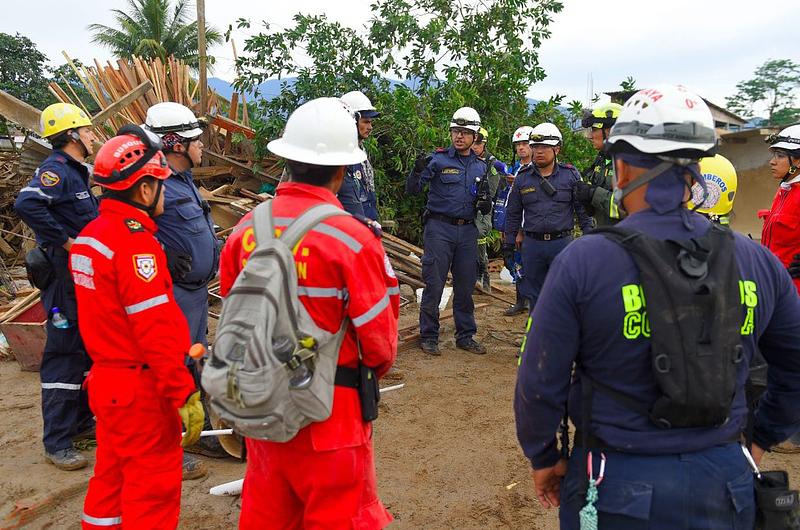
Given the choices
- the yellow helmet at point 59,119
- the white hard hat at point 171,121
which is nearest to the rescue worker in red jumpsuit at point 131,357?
the white hard hat at point 171,121

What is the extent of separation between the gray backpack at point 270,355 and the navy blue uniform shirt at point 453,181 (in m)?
4.41

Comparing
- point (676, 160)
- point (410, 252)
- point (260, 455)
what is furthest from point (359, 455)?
point (410, 252)

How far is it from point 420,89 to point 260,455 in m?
9.15

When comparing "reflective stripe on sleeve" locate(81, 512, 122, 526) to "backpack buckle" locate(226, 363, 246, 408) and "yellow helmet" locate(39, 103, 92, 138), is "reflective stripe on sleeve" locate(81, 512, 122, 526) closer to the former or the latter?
"backpack buckle" locate(226, 363, 246, 408)

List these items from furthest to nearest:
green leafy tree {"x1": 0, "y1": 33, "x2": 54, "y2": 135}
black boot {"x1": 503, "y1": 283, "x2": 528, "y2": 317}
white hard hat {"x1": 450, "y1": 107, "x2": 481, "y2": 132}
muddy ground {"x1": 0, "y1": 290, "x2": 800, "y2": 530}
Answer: green leafy tree {"x1": 0, "y1": 33, "x2": 54, "y2": 135} < black boot {"x1": 503, "y1": 283, "x2": 528, "y2": 317} < white hard hat {"x1": 450, "y1": 107, "x2": 481, "y2": 132} < muddy ground {"x1": 0, "y1": 290, "x2": 800, "y2": 530}

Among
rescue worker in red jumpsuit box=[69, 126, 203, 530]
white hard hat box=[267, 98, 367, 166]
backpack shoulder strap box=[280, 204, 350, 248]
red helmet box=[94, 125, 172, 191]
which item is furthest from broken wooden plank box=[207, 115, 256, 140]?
backpack shoulder strap box=[280, 204, 350, 248]

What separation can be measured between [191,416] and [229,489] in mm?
1344

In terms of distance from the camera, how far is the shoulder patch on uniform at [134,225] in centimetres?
271

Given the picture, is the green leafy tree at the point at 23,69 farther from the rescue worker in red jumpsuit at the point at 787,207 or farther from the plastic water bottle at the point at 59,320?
the rescue worker in red jumpsuit at the point at 787,207

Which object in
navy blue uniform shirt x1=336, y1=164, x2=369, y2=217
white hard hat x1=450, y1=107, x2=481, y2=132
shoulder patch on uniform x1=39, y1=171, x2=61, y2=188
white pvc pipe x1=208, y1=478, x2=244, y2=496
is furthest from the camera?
white hard hat x1=450, y1=107, x2=481, y2=132

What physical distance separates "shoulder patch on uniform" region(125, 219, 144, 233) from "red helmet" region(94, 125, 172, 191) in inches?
7.0

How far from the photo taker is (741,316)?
1733 millimetres

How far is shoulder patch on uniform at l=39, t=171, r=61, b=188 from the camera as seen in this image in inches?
165

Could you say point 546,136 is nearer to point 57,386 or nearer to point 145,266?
point 145,266
